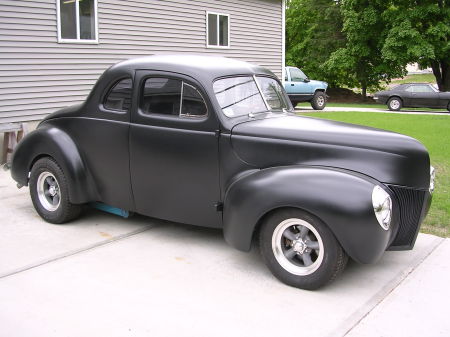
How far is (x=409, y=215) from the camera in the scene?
404 cm

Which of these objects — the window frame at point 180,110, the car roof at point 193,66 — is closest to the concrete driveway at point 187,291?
the window frame at point 180,110

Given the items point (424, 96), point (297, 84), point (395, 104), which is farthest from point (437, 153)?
point (395, 104)

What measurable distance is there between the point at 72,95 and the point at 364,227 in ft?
31.6

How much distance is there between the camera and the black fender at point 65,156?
17.2 feet

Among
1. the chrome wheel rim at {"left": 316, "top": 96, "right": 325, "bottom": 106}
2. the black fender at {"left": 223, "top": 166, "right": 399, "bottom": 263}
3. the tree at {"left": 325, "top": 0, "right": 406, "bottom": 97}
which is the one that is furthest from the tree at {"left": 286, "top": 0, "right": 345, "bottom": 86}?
the black fender at {"left": 223, "top": 166, "right": 399, "bottom": 263}

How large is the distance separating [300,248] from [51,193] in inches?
117

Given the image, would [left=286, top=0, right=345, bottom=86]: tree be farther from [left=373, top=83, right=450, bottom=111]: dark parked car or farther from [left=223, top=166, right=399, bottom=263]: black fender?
[left=223, top=166, right=399, bottom=263]: black fender

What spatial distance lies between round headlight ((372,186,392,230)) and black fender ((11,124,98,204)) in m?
2.91

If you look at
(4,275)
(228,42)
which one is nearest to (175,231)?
(4,275)

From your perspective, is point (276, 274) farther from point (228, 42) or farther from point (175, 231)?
point (228, 42)

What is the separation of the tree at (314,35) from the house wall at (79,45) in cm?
2145

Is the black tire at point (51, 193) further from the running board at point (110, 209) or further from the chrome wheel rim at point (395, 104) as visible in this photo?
the chrome wheel rim at point (395, 104)

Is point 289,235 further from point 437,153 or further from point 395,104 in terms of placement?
point 395,104

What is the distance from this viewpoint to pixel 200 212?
4.62m
